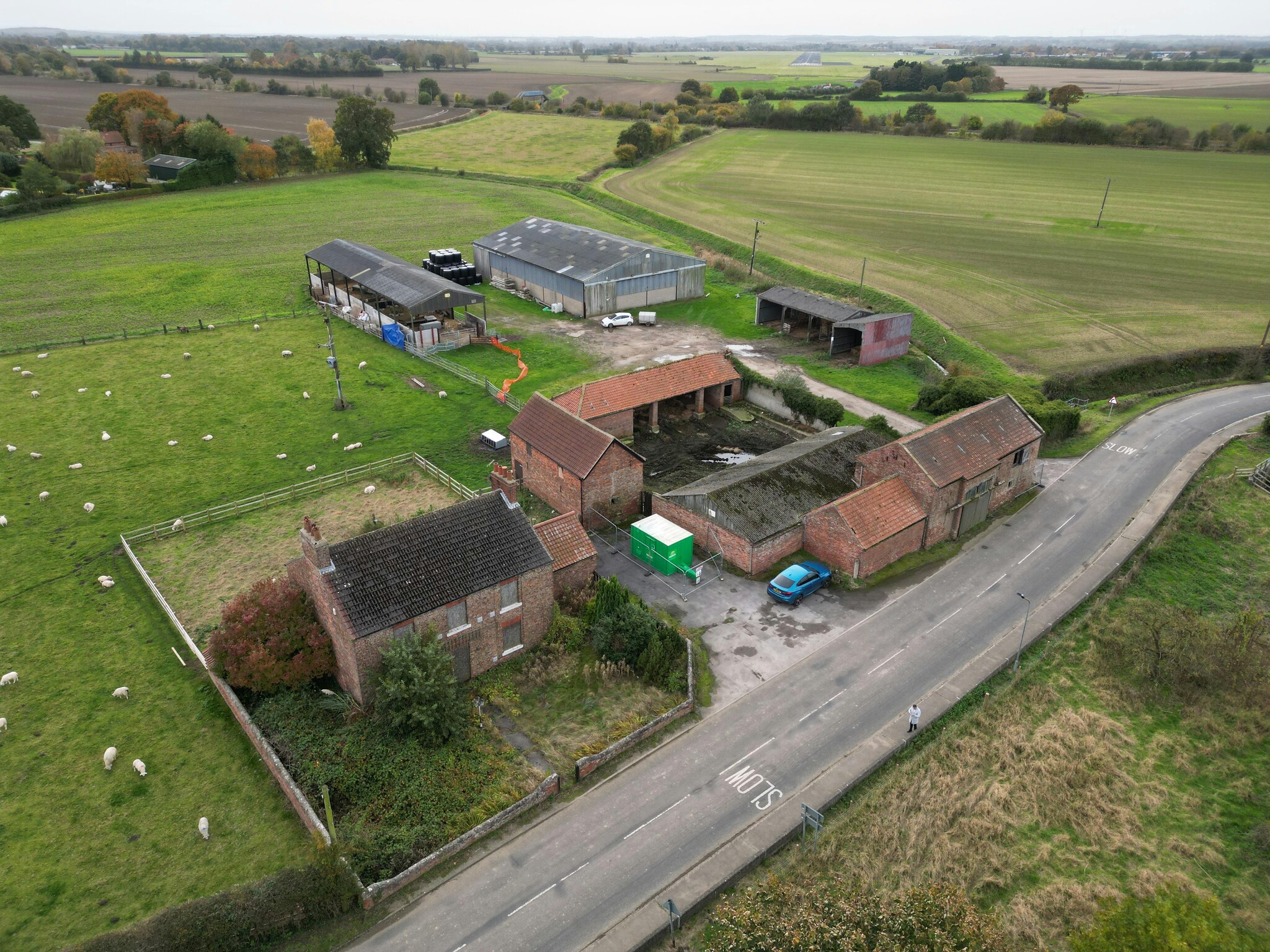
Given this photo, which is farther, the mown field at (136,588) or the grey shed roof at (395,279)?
the grey shed roof at (395,279)

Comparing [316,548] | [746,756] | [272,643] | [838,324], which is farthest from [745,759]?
[838,324]

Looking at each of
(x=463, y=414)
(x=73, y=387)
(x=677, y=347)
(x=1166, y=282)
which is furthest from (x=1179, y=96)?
(x=73, y=387)

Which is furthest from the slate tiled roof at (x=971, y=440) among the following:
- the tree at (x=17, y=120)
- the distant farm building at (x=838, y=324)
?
the tree at (x=17, y=120)

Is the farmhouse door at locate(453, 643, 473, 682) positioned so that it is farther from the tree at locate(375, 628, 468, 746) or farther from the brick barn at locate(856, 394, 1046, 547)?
the brick barn at locate(856, 394, 1046, 547)

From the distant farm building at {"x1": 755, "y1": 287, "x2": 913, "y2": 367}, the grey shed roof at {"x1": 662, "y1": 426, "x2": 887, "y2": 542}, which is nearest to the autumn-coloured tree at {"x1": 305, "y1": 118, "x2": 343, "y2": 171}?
the distant farm building at {"x1": 755, "y1": 287, "x2": 913, "y2": 367}

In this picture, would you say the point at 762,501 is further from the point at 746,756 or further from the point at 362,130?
the point at 362,130

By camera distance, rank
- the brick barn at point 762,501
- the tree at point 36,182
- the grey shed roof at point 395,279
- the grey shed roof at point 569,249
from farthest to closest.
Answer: the tree at point 36,182, the grey shed roof at point 569,249, the grey shed roof at point 395,279, the brick barn at point 762,501

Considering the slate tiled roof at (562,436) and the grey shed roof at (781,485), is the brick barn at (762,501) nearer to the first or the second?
the grey shed roof at (781,485)
